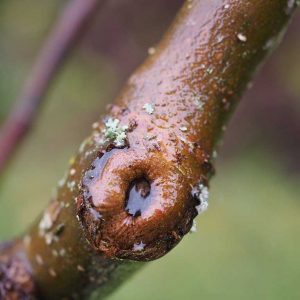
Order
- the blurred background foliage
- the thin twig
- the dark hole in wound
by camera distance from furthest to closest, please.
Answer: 1. the blurred background foliage
2. the thin twig
3. the dark hole in wound

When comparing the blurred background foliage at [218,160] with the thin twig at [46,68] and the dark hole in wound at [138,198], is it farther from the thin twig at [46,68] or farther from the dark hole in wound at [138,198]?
the dark hole in wound at [138,198]

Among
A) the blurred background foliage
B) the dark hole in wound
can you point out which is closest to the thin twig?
the dark hole in wound

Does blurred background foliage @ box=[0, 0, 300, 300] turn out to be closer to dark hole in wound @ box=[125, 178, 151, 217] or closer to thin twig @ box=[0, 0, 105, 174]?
thin twig @ box=[0, 0, 105, 174]

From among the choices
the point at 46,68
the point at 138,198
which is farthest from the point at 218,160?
the point at 138,198

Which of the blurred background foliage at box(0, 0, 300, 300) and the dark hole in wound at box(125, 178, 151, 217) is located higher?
the blurred background foliage at box(0, 0, 300, 300)

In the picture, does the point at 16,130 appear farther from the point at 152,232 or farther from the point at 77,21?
the point at 152,232

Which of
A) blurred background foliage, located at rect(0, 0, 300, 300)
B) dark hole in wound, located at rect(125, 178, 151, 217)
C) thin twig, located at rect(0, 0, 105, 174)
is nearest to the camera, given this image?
dark hole in wound, located at rect(125, 178, 151, 217)

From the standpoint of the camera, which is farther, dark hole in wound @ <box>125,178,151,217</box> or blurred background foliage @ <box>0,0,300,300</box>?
blurred background foliage @ <box>0,0,300,300</box>

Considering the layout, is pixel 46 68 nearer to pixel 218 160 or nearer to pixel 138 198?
pixel 138 198
